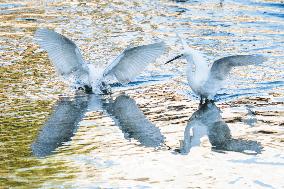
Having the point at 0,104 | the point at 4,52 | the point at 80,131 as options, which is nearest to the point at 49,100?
the point at 0,104

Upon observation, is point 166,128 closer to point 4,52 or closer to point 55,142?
point 55,142

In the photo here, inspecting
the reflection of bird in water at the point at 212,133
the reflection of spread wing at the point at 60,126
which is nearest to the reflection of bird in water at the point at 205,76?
the reflection of bird in water at the point at 212,133

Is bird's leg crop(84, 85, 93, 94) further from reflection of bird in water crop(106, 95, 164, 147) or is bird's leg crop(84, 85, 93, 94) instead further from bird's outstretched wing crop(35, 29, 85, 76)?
reflection of bird in water crop(106, 95, 164, 147)

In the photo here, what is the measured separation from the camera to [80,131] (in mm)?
9812

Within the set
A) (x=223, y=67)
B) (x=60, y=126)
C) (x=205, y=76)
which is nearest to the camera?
(x=60, y=126)

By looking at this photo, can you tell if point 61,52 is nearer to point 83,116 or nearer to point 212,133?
point 83,116

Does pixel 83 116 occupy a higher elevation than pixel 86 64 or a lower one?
lower

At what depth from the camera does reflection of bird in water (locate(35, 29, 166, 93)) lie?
11.7 m

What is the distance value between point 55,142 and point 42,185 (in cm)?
162

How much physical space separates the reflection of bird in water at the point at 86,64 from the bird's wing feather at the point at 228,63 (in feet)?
3.83

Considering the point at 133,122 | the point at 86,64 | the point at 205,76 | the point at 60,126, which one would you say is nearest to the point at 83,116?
the point at 60,126

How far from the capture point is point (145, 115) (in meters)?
10.5

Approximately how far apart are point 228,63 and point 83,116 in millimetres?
2060

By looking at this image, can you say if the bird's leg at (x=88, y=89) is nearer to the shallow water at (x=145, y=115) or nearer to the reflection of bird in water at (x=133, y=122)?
the shallow water at (x=145, y=115)
